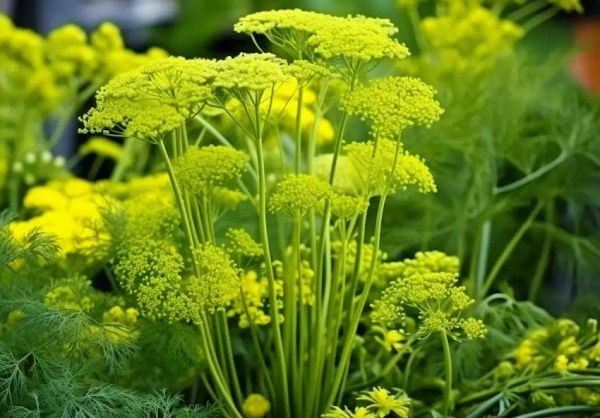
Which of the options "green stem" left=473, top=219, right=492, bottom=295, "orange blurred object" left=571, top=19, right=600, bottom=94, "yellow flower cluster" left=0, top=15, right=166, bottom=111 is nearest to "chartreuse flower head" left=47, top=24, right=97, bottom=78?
"yellow flower cluster" left=0, top=15, right=166, bottom=111

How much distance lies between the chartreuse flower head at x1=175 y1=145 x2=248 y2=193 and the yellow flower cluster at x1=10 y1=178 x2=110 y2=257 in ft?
0.41

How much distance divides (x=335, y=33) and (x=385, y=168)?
0.10 metres

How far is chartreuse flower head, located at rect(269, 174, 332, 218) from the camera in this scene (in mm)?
712

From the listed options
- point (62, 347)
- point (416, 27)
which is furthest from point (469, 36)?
point (62, 347)

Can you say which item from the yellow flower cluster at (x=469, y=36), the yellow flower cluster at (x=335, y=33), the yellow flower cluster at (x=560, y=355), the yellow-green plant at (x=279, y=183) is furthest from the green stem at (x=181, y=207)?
the yellow flower cluster at (x=469, y=36)

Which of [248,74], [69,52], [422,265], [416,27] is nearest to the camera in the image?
[248,74]

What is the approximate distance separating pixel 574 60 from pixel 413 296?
27.8 inches

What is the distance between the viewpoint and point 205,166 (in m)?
0.74

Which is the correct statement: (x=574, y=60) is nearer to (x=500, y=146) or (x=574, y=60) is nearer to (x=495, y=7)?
(x=495, y=7)

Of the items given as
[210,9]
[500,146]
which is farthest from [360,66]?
[210,9]

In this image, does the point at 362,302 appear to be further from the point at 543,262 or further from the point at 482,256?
the point at 543,262

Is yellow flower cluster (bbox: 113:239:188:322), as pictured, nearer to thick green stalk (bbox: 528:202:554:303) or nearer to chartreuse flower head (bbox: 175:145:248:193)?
chartreuse flower head (bbox: 175:145:248:193)

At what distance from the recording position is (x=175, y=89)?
28.1 inches

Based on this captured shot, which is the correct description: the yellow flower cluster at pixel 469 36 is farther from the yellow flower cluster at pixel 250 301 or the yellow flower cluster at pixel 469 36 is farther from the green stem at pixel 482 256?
the yellow flower cluster at pixel 250 301
